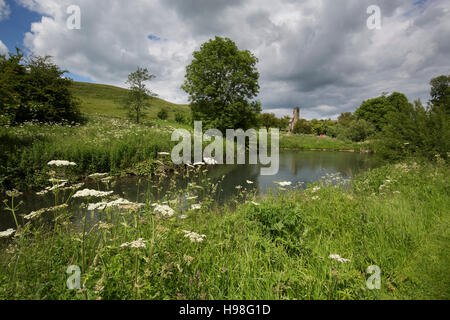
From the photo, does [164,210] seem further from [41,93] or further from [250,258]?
[41,93]

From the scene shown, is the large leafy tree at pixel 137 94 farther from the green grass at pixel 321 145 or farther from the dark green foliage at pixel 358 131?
the dark green foliage at pixel 358 131

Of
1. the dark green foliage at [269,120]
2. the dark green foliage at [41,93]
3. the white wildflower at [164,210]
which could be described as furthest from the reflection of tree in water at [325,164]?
the dark green foliage at [269,120]

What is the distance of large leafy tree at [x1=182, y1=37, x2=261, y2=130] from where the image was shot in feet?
84.5

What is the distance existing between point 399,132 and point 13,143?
76.7 ft

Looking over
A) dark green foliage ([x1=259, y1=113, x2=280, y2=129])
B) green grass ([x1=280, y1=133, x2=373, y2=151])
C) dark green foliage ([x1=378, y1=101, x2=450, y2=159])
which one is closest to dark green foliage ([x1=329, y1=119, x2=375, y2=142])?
green grass ([x1=280, y1=133, x2=373, y2=151])

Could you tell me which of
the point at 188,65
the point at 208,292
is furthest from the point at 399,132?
the point at 188,65

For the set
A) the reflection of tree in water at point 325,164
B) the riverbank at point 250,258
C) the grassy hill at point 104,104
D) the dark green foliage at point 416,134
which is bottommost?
the riverbank at point 250,258

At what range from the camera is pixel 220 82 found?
26531 mm

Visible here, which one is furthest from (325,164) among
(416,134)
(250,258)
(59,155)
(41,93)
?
(41,93)

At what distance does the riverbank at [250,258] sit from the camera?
2.03 meters

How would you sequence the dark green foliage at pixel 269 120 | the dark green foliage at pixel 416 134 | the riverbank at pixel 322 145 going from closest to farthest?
1. the dark green foliage at pixel 416 134
2. the riverbank at pixel 322 145
3. the dark green foliage at pixel 269 120

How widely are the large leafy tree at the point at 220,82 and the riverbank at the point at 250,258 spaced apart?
898 inches

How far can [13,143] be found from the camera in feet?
32.3

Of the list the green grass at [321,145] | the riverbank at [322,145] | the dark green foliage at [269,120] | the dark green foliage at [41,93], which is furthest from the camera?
the dark green foliage at [269,120]
